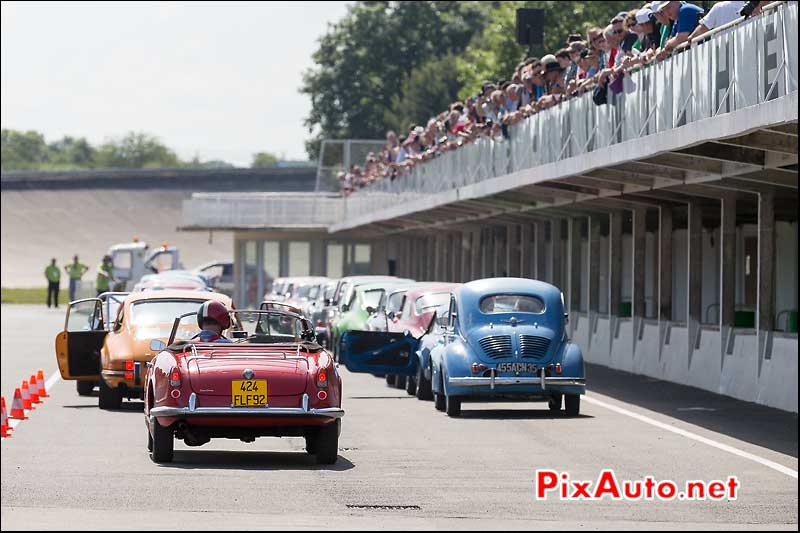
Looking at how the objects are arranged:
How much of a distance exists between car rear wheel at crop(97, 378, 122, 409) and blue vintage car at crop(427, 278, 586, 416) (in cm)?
389

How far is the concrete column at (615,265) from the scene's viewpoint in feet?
120

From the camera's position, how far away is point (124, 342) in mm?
23031

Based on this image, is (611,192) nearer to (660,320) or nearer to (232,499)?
(660,320)

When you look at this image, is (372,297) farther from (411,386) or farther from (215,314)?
(215,314)

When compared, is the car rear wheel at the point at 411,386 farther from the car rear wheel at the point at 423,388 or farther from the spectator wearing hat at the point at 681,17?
the spectator wearing hat at the point at 681,17

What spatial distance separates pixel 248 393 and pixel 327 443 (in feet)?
2.91

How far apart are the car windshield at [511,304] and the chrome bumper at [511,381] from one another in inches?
56.1

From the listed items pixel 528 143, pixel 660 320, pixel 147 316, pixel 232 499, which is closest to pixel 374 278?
pixel 528 143

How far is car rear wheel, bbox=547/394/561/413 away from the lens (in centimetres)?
2316

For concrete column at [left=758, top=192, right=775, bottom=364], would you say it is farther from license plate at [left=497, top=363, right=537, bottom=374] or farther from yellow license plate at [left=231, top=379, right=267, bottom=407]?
yellow license plate at [left=231, top=379, right=267, bottom=407]

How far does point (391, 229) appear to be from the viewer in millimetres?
66938

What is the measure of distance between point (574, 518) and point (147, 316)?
12363 millimetres

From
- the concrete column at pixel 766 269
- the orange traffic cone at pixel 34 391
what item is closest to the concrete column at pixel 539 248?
the concrete column at pixel 766 269

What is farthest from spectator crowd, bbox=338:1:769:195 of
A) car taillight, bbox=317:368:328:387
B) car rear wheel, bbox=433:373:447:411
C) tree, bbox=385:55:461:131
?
tree, bbox=385:55:461:131
